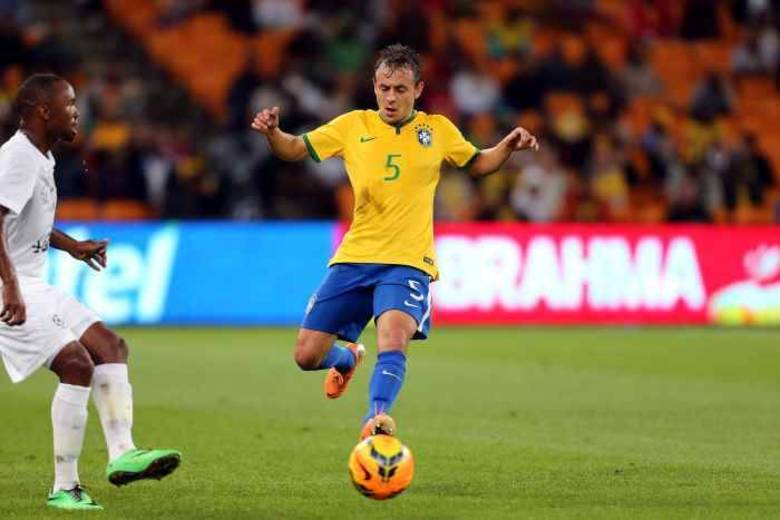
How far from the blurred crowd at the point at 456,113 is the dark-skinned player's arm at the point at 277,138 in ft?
40.4

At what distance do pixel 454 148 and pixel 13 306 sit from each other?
2.87 m

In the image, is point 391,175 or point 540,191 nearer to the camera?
point 391,175

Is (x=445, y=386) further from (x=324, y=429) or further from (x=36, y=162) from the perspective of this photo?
(x=36, y=162)

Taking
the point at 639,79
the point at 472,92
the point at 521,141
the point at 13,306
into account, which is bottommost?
the point at 13,306

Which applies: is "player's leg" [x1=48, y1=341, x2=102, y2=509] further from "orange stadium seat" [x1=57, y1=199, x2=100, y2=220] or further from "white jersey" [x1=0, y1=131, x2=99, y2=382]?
"orange stadium seat" [x1=57, y1=199, x2=100, y2=220]

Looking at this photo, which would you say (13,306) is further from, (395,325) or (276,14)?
(276,14)

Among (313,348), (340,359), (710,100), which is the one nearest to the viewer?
(313,348)

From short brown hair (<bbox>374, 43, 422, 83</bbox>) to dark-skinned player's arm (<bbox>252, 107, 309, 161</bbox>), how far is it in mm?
599

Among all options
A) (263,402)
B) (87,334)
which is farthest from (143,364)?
(87,334)

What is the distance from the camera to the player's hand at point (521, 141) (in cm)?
896

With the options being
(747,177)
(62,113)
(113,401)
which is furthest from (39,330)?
(747,177)

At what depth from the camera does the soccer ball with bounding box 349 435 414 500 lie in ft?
24.8

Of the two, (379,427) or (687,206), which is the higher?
(687,206)

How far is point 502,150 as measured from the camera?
30.1 ft
